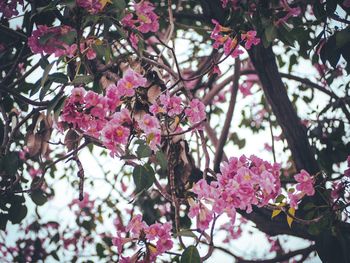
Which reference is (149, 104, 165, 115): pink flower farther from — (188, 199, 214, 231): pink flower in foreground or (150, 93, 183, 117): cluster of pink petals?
(188, 199, 214, 231): pink flower in foreground

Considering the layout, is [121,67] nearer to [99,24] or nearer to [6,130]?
[99,24]

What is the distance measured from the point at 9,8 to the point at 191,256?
Result: 5.45 feet

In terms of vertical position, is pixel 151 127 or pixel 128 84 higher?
pixel 128 84

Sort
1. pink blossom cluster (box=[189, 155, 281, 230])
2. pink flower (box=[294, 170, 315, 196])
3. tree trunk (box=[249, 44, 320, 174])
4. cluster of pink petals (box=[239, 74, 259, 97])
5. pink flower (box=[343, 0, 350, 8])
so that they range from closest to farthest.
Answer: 1. pink blossom cluster (box=[189, 155, 281, 230])
2. pink flower (box=[343, 0, 350, 8])
3. pink flower (box=[294, 170, 315, 196])
4. tree trunk (box=[249, 44, 320, 174])
5. cluster of pink petals (box=[239, 74, 259, 97])

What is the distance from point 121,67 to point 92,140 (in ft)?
1.85

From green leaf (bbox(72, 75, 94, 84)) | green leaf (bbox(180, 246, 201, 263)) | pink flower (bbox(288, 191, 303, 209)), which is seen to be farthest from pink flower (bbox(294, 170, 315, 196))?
green leaf (bbox(72, 75, 94, 84))

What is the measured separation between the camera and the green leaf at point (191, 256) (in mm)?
1204

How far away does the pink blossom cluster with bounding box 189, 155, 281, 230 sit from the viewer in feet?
4.32

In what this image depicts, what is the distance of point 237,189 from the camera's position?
4.29 feet

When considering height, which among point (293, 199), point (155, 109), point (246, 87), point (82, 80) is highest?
point (246, 87)

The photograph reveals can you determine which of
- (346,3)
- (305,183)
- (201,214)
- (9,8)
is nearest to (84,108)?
(201,214)

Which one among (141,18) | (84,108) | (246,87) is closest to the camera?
(84,108)

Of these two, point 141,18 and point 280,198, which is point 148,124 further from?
point 280,198

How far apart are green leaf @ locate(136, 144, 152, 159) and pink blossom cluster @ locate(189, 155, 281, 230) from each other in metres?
0.30
